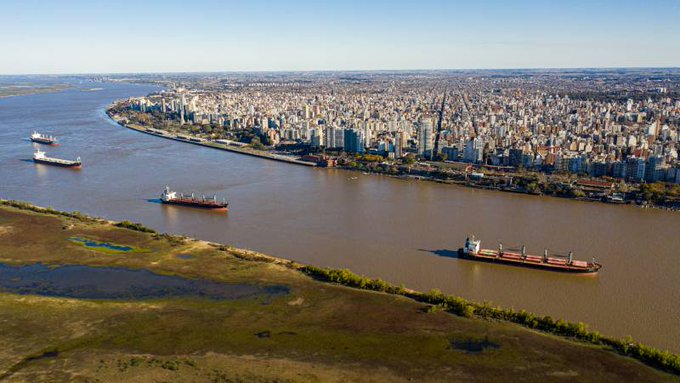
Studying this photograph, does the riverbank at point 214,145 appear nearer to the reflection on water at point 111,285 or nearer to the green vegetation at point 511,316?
the reflection on water at point 111,285

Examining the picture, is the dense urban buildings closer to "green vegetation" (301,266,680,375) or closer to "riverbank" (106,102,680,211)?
"riverbank" (106,102,680,211)

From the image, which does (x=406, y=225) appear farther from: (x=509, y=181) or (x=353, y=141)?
(x=353, y=141)

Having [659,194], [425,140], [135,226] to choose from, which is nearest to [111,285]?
[135,226]

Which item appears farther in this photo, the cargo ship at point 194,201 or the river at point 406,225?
the cargo ship at point 194,201

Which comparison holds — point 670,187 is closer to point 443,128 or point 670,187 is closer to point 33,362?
point 443,128

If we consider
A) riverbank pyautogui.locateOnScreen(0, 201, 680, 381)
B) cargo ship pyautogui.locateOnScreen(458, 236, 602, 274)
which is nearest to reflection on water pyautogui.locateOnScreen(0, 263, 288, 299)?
riverbank pyautogui.locateOnScreen(0, 201, 680, 381)

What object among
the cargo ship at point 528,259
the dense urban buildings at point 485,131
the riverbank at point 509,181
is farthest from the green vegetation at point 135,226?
the dense urban buildings at point 485,131
